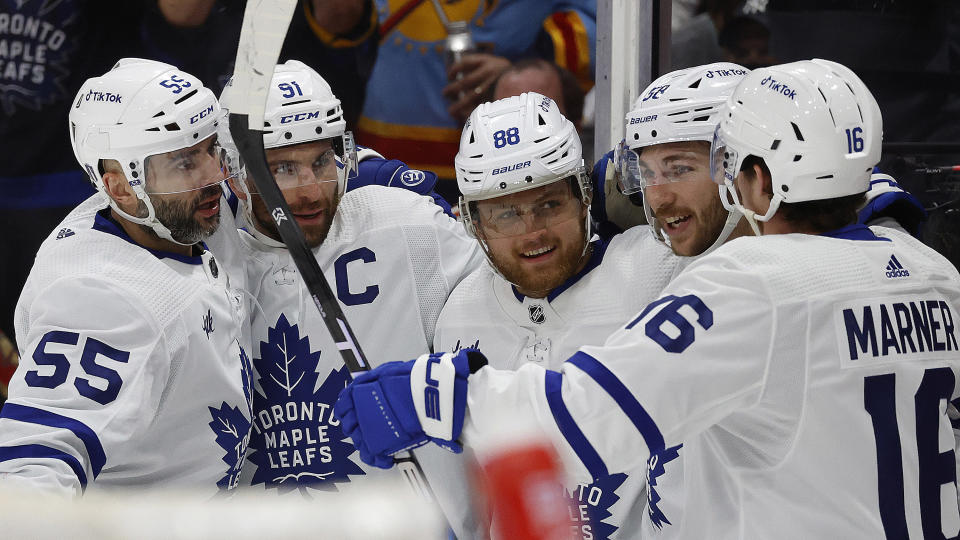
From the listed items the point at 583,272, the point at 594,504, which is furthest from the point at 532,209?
the point at 594,504

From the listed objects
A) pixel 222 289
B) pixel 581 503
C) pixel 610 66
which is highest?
pixel 610 66

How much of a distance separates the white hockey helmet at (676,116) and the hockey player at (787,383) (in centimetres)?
52

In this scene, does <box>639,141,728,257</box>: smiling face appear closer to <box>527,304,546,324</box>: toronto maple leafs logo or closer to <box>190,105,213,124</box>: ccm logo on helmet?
<box>527,304,546,324</box>: toronto maple leafs logo

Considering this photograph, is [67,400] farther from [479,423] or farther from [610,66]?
[610,66]

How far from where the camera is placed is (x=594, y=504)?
7.38 feet

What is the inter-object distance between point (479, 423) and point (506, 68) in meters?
2.38

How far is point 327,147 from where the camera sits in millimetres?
2549

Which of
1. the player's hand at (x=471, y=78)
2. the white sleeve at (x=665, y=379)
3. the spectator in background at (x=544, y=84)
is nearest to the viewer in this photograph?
the white sleeve at (x=665, y=379)

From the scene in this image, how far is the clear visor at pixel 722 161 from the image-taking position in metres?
1.79

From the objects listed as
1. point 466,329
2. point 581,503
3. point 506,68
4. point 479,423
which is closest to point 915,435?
point 479,423

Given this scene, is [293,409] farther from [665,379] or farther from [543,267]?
[665,379]

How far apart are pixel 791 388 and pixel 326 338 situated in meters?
1.29

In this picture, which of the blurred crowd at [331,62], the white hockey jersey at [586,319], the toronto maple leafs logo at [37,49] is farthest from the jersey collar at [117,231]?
the toronto maple leafs logo at [37,49]

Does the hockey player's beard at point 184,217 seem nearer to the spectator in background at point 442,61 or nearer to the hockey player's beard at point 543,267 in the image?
the hockey player's beard at point 543,267
